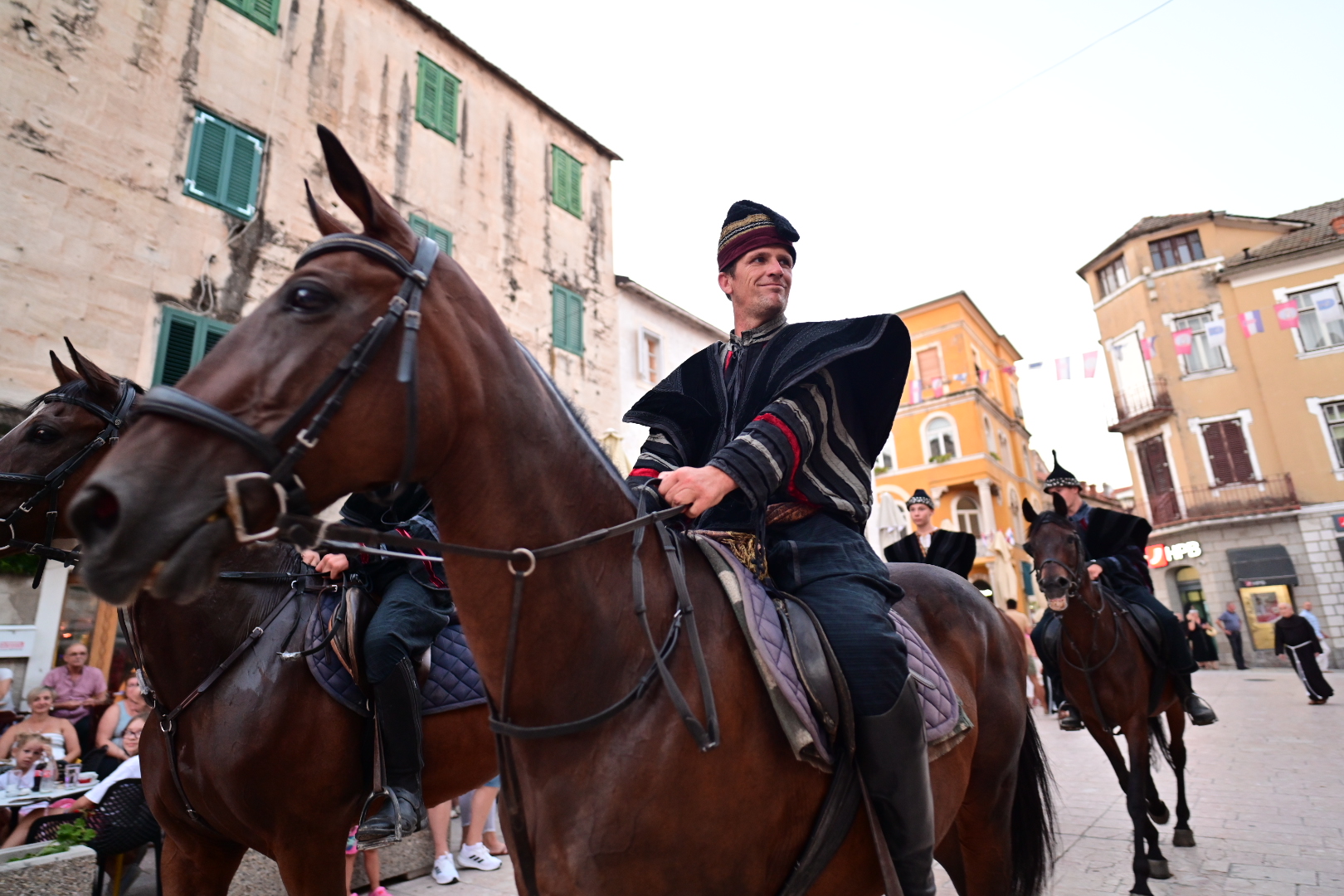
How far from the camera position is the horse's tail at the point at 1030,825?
3.42 m

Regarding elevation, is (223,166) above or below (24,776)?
above

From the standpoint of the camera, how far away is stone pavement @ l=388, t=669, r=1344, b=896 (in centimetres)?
470

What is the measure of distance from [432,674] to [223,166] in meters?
10.7

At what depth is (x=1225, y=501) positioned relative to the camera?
1035 inches

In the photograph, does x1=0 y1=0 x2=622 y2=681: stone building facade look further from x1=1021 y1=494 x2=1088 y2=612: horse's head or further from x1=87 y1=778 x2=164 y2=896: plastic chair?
x1=1021 y1=494 x2=1088 y2=612: horse's head

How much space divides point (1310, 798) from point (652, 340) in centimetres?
1541

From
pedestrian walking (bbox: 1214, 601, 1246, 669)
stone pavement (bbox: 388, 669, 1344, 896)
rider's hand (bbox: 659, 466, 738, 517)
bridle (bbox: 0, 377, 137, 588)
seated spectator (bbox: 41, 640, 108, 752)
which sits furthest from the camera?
pedestrian walking (bbox: 1214, 601, 1246, 669)

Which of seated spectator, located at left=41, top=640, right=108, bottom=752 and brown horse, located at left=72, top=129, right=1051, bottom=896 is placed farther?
seated spectator, located at left=41, top=640, right=108, bottom=752

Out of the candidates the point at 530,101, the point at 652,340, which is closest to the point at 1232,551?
the point at 652,340

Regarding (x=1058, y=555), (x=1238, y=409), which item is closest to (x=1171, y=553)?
(x=1238, y=409)

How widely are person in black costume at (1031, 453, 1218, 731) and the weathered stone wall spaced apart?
35.4ft

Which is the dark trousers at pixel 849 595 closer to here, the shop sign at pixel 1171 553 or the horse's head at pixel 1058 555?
the horse's head at pixel 1058 555

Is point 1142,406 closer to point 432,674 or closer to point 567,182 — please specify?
point 567,182

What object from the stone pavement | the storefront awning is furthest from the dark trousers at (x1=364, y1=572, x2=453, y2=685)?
the storefront awning
